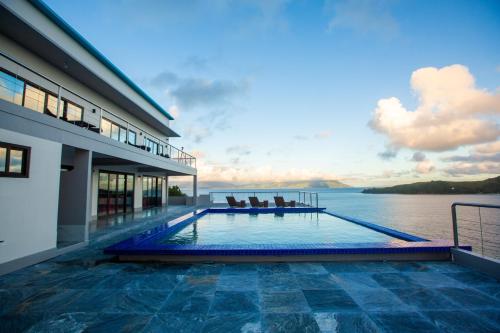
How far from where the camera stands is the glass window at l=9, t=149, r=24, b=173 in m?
4.07

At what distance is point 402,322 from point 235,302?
172cm

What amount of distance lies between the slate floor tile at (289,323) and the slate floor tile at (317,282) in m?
0.78

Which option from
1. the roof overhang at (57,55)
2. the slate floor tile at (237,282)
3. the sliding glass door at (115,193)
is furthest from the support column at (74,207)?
the sliding glass door at (115,193)

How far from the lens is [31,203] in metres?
4.36

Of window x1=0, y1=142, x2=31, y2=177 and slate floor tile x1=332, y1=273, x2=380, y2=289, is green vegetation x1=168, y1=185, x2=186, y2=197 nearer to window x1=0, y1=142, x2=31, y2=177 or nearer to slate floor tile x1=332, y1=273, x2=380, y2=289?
window x1=0, y1=142, x2=31, y2=177

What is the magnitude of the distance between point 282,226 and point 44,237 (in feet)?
22.6

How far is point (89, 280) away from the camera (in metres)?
3.55

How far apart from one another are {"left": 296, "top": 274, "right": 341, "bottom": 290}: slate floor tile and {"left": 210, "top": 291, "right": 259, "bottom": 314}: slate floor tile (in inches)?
29.8

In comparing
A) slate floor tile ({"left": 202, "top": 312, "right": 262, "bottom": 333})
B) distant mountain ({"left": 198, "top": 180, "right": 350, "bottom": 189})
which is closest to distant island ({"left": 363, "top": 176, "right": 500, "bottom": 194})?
distant mountain ({"left": 198, "top": 180, "right": 350, "bottom": 189})

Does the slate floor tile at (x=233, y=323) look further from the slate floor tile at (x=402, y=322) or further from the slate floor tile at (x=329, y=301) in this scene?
the slate floor tile at (x=402, y=322)

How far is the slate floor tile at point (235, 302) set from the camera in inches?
105

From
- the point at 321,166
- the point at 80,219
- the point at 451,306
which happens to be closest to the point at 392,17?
the point at 451,306

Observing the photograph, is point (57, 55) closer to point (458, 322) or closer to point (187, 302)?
point (187, 302)

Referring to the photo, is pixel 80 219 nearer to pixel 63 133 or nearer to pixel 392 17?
pixel 63 133
